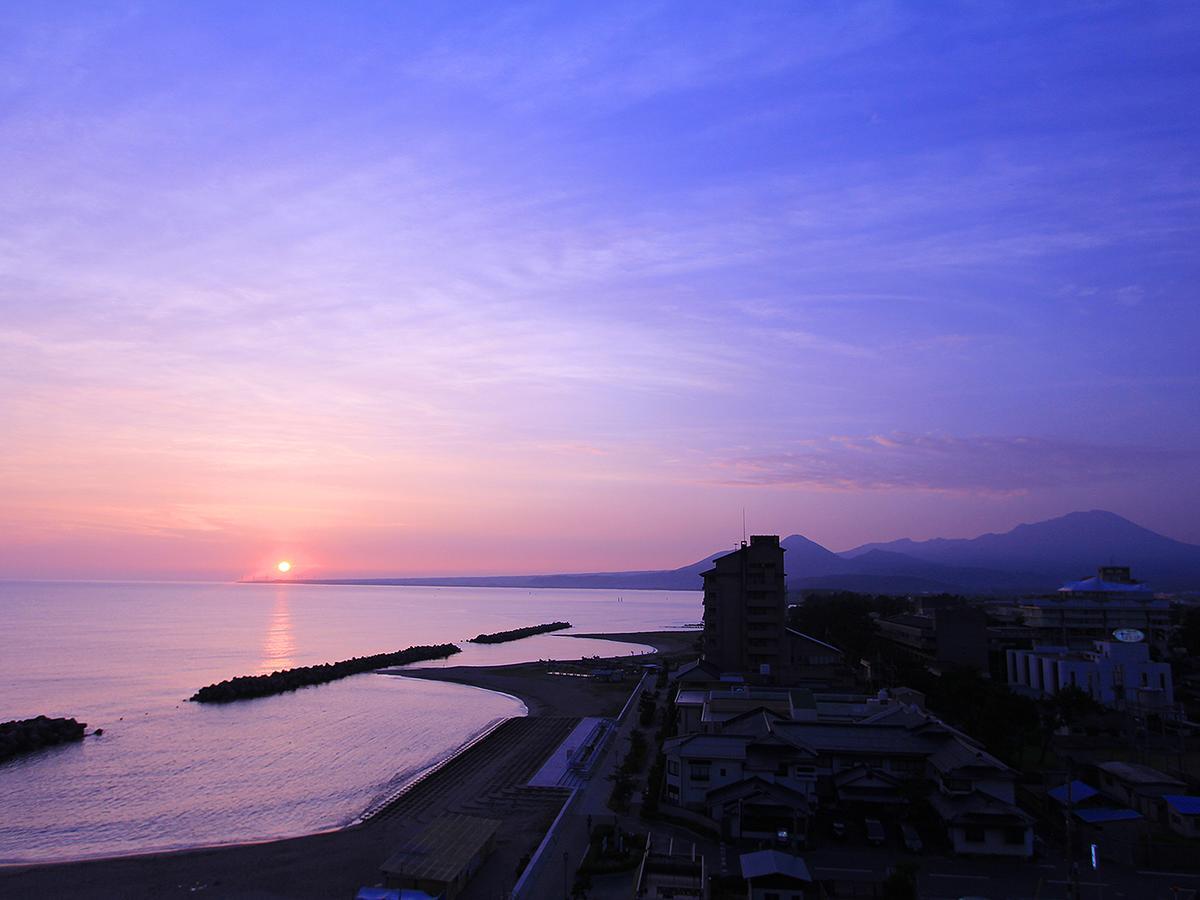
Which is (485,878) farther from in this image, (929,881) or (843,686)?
(843,686)

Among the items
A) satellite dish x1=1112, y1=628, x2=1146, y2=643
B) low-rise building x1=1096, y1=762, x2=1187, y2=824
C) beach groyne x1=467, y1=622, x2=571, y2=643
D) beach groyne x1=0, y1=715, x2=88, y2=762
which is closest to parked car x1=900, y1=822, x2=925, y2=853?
low-rise building x1=1096, y1=762, x2=1187, y2=824

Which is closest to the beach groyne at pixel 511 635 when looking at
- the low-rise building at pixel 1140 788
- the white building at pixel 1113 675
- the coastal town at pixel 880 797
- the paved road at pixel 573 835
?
the coastal town at pixel 880 797

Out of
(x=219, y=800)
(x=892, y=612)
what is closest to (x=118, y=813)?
(x=219, y=800)

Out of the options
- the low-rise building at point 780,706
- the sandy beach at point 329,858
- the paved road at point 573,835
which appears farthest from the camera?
the low-rise building at point 780,706

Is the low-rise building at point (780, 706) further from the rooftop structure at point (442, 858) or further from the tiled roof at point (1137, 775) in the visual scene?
the rooftop structure at point (442, 858)

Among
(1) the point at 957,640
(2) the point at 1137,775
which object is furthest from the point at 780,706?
(1) the point at 957,640

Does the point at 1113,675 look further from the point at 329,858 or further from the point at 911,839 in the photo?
the point at 329,858
